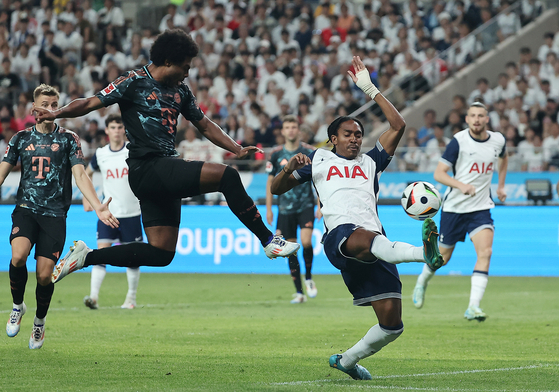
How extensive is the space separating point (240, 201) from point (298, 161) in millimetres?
588

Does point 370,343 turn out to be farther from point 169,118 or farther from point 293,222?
point 293,222

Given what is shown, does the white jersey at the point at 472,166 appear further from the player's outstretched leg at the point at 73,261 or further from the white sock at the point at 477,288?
the player's outstretched leg at the point at 73,261

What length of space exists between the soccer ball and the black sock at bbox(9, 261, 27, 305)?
3777mm

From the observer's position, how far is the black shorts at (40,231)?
7.60 meters

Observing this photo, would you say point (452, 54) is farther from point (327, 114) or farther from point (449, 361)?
point (449, 361)

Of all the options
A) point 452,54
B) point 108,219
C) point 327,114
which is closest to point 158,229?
point 108,219

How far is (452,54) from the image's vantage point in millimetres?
21766

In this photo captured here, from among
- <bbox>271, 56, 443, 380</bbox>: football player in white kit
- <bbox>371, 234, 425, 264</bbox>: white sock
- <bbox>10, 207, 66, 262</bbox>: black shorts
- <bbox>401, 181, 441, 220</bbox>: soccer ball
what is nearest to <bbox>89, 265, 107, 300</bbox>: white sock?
<bbox>10, 207, 66, 262</bbox>: black shorts

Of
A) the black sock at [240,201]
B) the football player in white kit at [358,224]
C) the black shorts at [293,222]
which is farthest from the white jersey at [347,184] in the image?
the black shorts at [293,222]

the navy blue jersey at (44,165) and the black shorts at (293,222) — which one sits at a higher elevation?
the navy blue jersey at (44,165)

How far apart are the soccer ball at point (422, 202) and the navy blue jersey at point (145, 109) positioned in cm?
196

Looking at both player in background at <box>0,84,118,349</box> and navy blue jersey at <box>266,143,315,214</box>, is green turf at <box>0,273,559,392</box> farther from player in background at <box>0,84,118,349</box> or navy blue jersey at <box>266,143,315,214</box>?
navy blue jersey at <box>266,143,315,214</box>

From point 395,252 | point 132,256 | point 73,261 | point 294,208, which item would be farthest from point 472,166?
point 73,261

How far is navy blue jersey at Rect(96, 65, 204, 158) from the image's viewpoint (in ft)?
20.7
